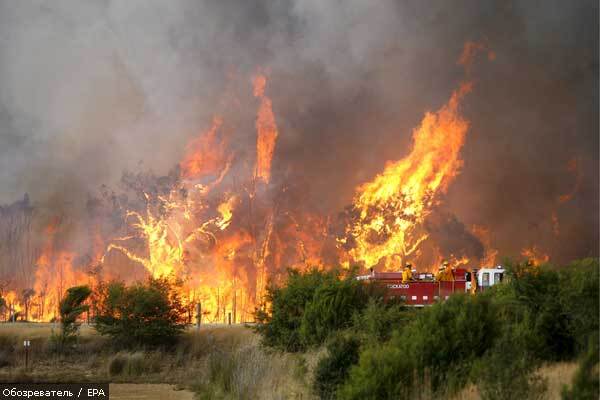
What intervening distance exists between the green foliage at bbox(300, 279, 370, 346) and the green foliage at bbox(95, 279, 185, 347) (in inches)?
826

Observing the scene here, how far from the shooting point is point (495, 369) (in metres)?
15.9

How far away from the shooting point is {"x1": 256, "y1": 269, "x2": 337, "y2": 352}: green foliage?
111 feet

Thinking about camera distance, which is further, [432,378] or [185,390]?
[185,390]

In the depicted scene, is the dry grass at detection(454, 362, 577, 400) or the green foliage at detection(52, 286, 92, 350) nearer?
the dry grass at detection(454, 362, 577, 400)

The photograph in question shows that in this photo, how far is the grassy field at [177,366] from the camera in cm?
2498

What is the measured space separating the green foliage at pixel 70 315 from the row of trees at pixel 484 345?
97.5 feet

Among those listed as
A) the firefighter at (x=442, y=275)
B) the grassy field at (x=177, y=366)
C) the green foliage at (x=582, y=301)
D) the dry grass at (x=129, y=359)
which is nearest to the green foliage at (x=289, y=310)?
the dry grass at (x=129, y=359)

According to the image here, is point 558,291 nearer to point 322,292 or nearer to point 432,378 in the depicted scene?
point 432,378

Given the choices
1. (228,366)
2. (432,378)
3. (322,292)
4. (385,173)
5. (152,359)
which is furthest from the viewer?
(385,173)

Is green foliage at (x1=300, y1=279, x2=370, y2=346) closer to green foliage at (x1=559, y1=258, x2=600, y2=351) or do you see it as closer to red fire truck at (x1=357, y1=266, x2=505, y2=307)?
red fire truck at (x1=357, y1=266, x2=505, y2=307)

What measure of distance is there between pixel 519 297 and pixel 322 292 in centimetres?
1136

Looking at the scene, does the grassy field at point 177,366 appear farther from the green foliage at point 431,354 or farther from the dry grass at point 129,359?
the green foliage at point 431,354

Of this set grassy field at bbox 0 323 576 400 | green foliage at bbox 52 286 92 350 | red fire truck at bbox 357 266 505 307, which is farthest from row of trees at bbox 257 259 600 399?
green foliage at bbox 52 286 92 350

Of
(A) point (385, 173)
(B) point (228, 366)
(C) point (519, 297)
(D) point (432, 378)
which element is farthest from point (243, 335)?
(A) point (385, 173)
